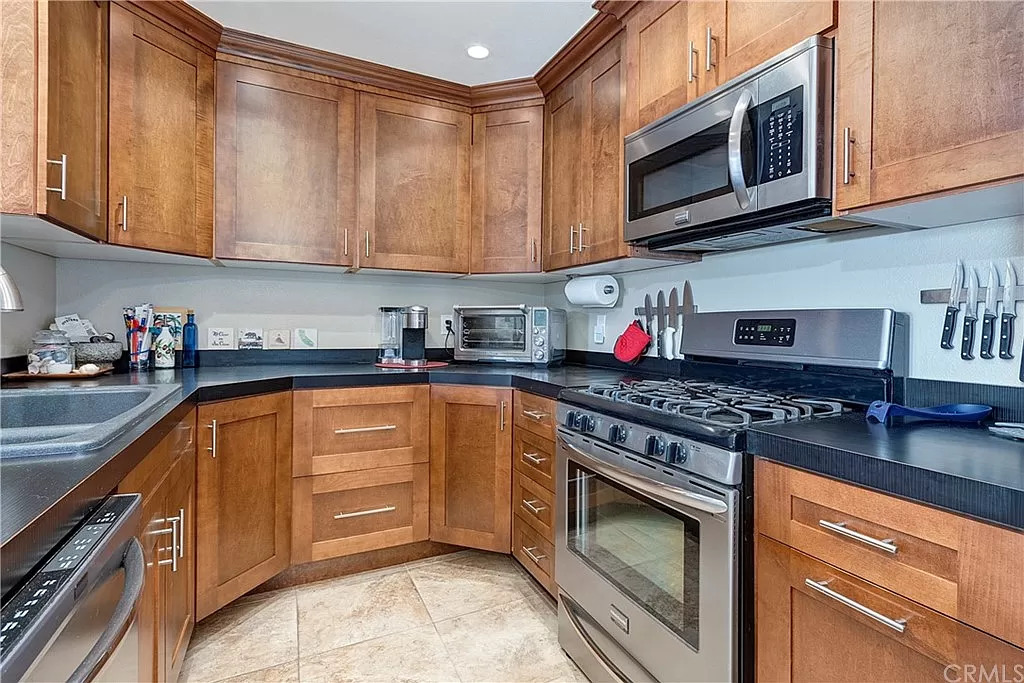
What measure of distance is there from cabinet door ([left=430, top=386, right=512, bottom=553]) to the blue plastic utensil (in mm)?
1333

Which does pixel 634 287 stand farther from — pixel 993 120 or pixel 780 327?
pixel 993 120

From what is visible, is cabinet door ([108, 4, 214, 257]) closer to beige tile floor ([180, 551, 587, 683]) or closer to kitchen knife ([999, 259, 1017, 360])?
beige tile floor ([180, 551, 587, 683])

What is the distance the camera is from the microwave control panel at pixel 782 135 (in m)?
1.30

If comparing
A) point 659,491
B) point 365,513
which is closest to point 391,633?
point 365,513

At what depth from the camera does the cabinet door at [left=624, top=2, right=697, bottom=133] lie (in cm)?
168

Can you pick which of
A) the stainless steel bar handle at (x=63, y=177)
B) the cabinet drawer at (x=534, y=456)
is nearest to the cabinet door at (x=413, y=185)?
the cabinet drawer at (x=534, y=456)

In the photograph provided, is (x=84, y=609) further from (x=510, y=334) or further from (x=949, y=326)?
(x=510, y=334)

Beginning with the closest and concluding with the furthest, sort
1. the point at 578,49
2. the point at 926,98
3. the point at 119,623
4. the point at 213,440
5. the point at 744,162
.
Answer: the point at 119,623
the point at 926,98
the point at 744,162
the point at 213,440
the point at 578,49

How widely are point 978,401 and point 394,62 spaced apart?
7.97ft

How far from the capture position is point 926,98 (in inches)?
41.9

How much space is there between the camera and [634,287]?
2422 millimetres

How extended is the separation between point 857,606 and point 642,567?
23.7 inches

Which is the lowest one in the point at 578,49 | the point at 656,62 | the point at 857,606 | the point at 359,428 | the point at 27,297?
the point at 857,606

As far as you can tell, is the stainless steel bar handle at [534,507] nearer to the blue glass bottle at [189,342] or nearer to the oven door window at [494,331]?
the oven door window at [494,331]
